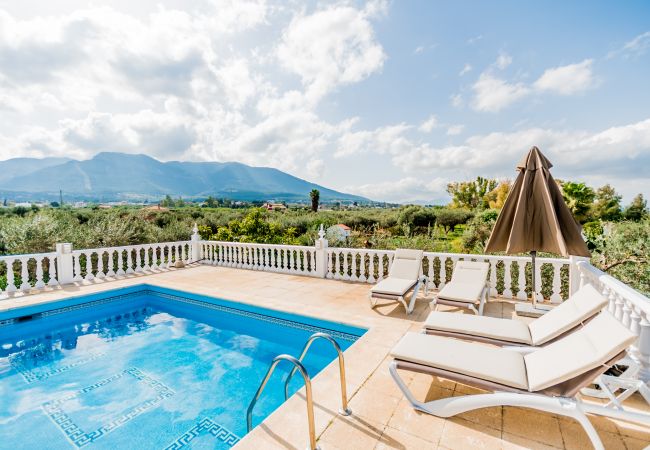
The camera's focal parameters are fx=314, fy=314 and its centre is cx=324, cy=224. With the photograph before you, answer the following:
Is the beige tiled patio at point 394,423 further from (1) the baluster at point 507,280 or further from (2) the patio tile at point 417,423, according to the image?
(1) the baluster at point 507,280

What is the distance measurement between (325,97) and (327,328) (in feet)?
27.2

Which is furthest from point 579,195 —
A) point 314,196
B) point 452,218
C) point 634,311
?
point 634,311

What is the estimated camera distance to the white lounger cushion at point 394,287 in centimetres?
532

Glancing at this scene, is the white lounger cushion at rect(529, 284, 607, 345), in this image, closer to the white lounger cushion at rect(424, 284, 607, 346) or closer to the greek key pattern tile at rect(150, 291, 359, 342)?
the white lounger cushion at rect(424, 284, 607, 346)

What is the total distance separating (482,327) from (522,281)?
3326 mm

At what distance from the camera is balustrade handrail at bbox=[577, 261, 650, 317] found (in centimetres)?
292

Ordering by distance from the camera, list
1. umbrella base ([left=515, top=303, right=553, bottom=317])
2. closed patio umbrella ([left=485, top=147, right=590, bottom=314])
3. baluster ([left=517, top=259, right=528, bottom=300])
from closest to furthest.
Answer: closed patio umbrella ([left=485, top=147, right=590, bottom=314])
umbrella base ([left=515, top=303, right=553, bottom=317])
baluster ([left=517, top=259, right=528, bottom=300])

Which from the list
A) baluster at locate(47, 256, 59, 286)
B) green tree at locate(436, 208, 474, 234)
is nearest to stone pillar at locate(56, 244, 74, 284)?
baluster at locate(47, 256, 59, 286)

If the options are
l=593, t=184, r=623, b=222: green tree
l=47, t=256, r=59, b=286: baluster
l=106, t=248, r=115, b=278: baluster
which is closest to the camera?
l=47, t=256, r=59, b=286: baluster

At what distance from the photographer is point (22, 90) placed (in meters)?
8.31

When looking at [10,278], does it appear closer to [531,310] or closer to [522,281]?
[531,310]

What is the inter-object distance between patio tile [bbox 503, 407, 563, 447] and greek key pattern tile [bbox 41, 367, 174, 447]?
3.62m

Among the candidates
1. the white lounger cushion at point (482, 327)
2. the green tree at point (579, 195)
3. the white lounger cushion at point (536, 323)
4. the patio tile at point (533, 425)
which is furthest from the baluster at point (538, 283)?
the green tree at point (579, 195)

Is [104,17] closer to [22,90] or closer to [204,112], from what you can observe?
[22,90]
